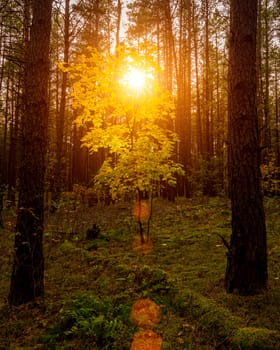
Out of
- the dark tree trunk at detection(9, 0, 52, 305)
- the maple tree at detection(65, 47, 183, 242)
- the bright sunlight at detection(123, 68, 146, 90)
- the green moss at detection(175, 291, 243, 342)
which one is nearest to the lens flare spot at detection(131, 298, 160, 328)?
the green moss at detection(175, 291, 243, 342)

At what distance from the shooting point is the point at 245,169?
425 centimetres

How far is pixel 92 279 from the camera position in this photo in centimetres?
579

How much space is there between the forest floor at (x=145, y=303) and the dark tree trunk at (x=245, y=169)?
32cm

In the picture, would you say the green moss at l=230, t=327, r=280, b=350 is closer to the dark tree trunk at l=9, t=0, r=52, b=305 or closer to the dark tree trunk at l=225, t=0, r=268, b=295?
the dark tree trunk at l=225, t=0, r=268, b=295

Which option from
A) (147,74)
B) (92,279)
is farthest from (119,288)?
(147,74)

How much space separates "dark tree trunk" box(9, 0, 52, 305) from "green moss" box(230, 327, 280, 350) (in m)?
3.63

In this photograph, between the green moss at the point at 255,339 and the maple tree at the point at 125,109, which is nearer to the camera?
the green moss at the point at 255,339

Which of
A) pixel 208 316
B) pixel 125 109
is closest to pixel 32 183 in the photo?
pixel 125 109

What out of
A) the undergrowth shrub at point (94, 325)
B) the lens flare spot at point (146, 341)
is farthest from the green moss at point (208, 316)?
the undergrowth shrub at point (94, 325)

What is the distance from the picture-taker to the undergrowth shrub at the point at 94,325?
3.48 m

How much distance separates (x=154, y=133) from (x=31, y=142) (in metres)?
3.51

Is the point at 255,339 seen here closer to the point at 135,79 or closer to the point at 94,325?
the point at 94,325

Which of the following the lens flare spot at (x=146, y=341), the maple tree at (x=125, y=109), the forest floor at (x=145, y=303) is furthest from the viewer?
Result: the maple tree at (x=125, y=109)

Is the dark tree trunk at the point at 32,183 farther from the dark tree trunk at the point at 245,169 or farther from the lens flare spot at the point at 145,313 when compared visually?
the dark tree trunk at the point at 245,169
